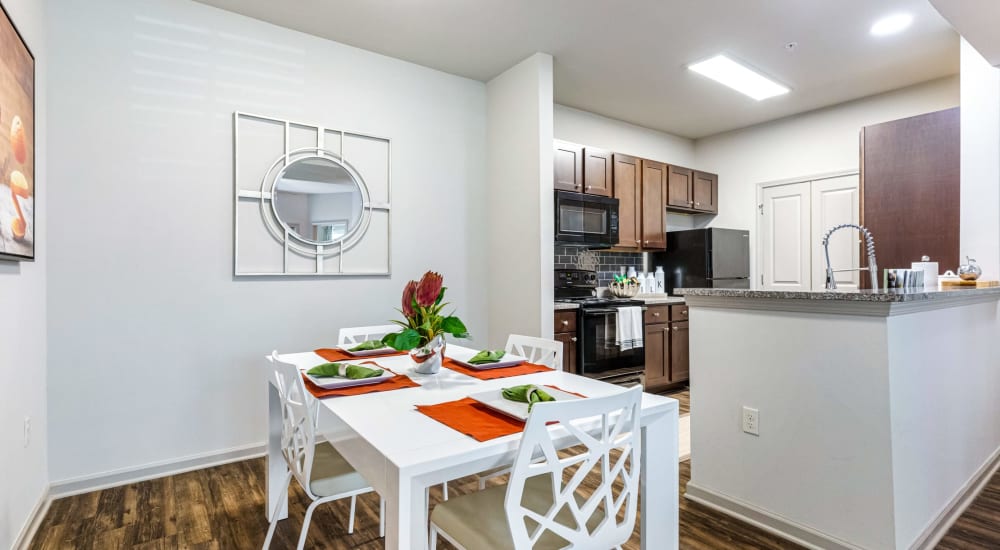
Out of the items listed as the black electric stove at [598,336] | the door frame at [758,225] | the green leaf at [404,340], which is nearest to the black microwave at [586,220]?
the black electric stove at [598,336]

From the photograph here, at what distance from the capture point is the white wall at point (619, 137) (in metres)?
4.67

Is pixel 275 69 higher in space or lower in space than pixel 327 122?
higher

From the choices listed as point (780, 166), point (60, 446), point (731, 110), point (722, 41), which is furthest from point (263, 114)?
point (780, 166)

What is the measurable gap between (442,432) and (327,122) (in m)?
2.63

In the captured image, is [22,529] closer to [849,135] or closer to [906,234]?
[906,234]

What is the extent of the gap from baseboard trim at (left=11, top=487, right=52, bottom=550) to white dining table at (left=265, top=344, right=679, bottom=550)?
1209 millimetres

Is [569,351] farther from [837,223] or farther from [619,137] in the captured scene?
[837,223]

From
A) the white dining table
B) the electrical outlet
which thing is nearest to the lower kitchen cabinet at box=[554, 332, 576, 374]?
the electrical outlet

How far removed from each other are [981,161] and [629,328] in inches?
97.7

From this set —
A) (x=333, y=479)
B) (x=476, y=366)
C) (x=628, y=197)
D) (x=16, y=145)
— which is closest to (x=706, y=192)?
(x=628, y=197)

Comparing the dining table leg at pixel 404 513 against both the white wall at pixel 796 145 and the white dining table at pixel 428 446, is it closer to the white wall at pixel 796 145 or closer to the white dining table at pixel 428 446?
the white dining table at pixel 428 446

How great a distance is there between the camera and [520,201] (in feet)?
11.9

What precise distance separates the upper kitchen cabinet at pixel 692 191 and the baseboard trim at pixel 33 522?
5.00 meters

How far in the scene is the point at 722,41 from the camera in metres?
3.35
